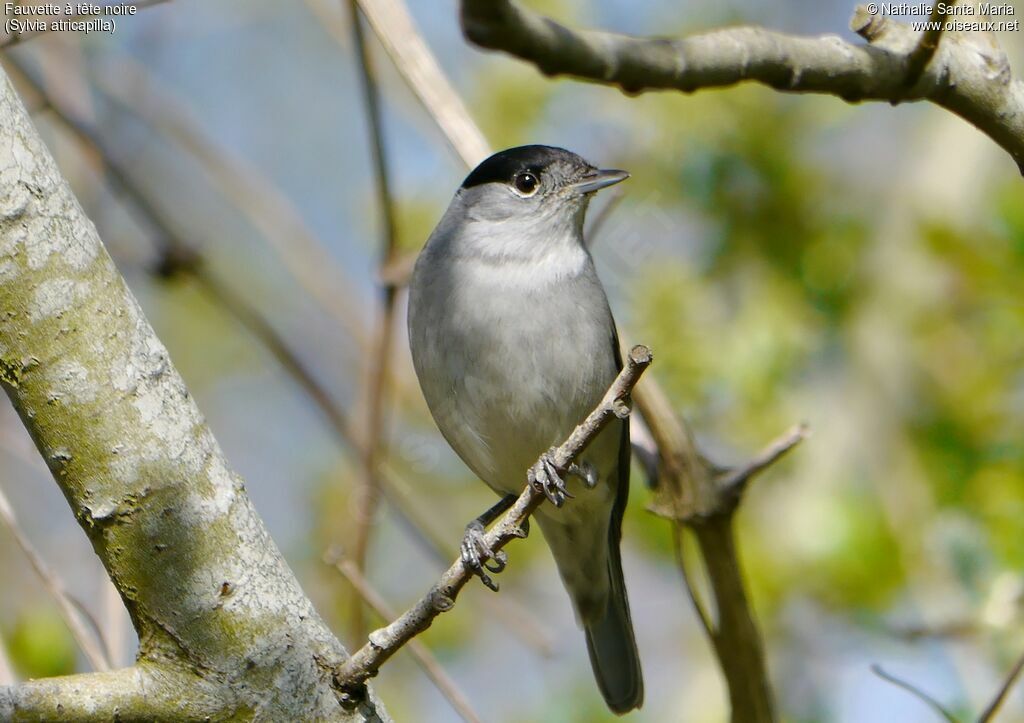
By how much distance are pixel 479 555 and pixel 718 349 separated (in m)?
2.30

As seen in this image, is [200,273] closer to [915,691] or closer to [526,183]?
[526,183]

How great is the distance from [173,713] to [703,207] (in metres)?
3.45

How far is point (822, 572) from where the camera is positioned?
4.36m

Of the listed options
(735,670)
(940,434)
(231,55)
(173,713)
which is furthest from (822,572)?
(231,55)

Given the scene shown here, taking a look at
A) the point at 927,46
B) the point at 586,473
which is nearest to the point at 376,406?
the point at 586,473

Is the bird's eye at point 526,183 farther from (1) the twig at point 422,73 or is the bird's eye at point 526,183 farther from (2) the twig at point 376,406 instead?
(1) the twig at point 422,73

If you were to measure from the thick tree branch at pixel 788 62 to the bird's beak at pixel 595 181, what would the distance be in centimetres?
165

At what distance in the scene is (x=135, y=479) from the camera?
6.51 feet

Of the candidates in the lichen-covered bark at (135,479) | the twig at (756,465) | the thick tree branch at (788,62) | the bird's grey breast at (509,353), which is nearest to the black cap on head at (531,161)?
the bird's grey breast at (509,353)

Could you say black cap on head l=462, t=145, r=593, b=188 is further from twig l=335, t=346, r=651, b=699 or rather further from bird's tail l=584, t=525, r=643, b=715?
twig l=335, t=346, r=651, b=699

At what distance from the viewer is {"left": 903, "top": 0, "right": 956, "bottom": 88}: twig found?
2051 millimetres

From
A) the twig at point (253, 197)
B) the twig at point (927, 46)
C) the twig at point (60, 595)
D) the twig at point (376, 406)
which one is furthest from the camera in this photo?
the twig at point (253, 197)

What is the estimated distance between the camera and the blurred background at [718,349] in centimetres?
398

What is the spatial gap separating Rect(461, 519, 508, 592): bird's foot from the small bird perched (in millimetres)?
28
